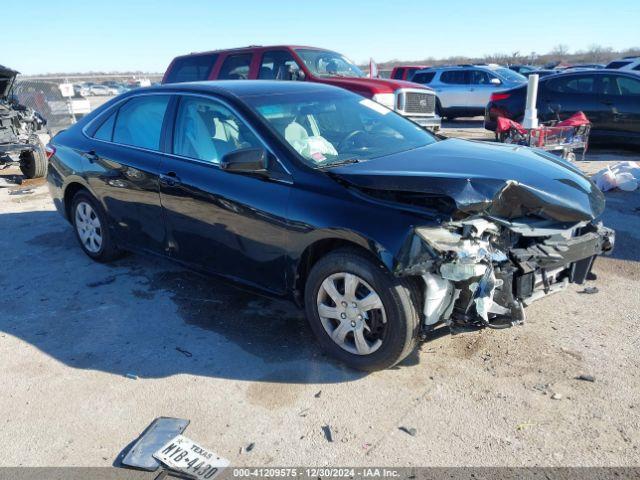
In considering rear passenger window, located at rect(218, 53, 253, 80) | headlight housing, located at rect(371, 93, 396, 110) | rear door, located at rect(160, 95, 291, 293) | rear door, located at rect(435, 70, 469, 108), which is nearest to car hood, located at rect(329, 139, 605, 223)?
rear door, located at rect(160, 95, 291, 293)

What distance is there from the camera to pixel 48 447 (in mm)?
2838

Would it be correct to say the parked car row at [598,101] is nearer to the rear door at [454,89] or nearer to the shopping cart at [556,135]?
the shopping cart at [556,135]

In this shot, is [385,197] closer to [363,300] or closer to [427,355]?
[363,300]

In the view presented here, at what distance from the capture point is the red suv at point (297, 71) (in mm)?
9273

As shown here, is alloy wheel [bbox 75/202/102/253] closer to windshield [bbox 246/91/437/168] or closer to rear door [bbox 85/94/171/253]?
rear door [bbox 85/94/171/253]

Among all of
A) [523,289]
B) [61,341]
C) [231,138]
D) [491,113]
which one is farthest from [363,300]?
[491,113]

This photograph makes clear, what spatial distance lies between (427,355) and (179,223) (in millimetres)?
2111

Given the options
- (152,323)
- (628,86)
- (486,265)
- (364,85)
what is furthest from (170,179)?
(628,86)

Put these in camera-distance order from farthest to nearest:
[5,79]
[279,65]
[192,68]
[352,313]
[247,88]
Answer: [192,68], [5,79], [279,65], [247,88], [352,313]

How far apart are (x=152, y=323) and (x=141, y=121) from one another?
70.0 inches

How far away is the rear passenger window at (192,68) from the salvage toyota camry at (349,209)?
5.67 meters

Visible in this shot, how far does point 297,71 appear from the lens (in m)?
9.36

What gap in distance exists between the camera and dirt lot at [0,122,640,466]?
8.95 feet

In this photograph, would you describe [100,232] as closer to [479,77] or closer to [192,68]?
[192,68]
